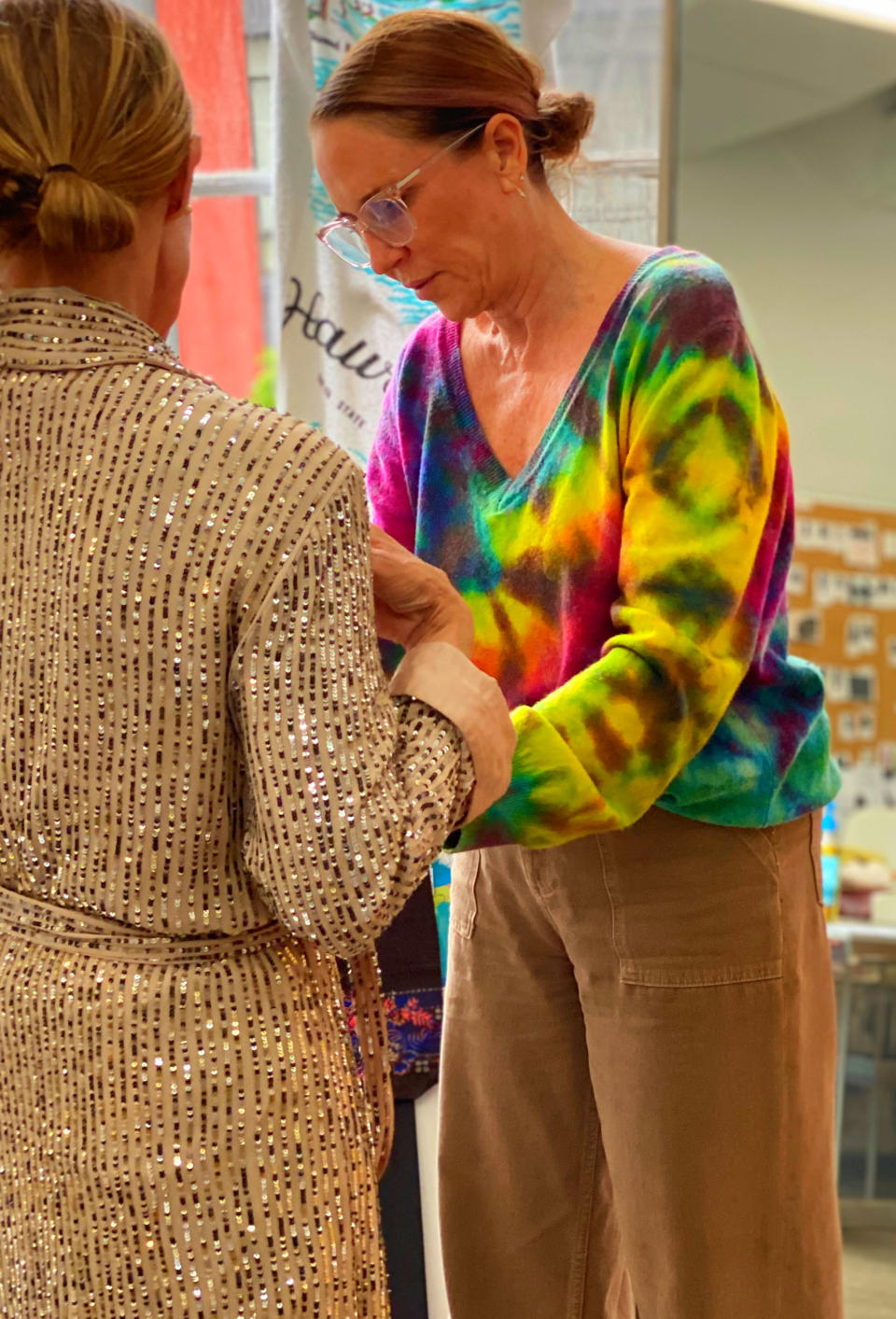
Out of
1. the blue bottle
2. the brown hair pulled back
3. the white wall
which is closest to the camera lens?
the brown hair pulled back

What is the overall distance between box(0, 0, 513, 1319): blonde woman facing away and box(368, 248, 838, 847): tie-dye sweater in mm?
312

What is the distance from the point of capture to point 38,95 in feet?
2.82

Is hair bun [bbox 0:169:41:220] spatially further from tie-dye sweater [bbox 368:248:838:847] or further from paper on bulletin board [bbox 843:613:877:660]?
paper on bulletin board [bbox 843:613:877:660]

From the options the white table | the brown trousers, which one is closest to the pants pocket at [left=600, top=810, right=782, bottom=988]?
the brown trousers

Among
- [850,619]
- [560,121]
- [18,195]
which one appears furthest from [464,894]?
[850,619]

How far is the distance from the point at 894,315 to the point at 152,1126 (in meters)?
3.30

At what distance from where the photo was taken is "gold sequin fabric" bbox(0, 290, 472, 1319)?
2.86 feet

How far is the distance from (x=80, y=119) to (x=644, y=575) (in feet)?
2.05

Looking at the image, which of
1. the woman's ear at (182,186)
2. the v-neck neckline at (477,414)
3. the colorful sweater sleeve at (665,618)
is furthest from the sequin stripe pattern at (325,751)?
the v-neck neckline at (477,414)

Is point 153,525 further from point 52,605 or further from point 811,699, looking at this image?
point 811,699

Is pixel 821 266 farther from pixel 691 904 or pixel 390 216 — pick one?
pixel 691 904

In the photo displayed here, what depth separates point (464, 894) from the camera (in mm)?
1581

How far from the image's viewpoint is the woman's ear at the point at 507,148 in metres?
1.38

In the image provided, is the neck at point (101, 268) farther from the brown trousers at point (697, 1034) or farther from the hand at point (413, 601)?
the brown trousers at point (697, 1034)
